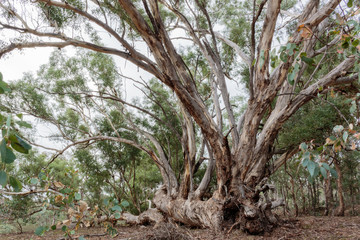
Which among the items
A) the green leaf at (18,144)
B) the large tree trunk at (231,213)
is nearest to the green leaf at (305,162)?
the green leaf at (18,144)

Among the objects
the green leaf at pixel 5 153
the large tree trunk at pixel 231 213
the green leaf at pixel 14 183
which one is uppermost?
the green leaf at pixel 5 153

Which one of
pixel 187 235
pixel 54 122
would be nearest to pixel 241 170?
pixel 187 235

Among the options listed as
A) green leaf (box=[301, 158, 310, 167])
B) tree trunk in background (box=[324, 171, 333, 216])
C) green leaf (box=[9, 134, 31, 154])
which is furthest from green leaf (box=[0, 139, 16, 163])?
tree trunk in background (box=[324, 171, 333, 216])

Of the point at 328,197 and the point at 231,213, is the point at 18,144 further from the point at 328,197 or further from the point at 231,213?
the point at 328,197

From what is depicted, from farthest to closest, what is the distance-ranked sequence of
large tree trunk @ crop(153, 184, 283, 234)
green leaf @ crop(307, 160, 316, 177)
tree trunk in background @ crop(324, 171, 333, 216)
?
tree trunk in background @ crop(324, 171, 333, 216), large tree trunk @ crop(153, 184, 283, 234), green leaf @ crop(307, 160, 316, 177)

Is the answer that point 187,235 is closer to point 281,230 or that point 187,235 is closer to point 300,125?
point 281,230

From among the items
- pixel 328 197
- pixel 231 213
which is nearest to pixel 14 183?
pixel 231 213

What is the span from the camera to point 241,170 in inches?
161

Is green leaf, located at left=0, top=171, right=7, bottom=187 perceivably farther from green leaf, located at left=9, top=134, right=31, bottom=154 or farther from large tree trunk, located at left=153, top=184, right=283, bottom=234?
large tree trunk, located at left=153, top=184, right=283, bottom=234

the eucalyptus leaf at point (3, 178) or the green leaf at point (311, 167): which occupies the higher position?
the green leaf at point (311, 167)

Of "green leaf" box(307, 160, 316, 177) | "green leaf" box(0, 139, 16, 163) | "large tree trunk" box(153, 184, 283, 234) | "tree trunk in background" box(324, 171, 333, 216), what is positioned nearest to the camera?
"green leaf" box(0, 139, 16, 163)

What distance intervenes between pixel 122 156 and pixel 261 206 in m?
6.92

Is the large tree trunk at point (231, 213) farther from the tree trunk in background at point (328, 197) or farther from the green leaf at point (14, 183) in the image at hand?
the tree trunk in background at point (328, 197)

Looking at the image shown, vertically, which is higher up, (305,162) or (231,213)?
(305,162)
